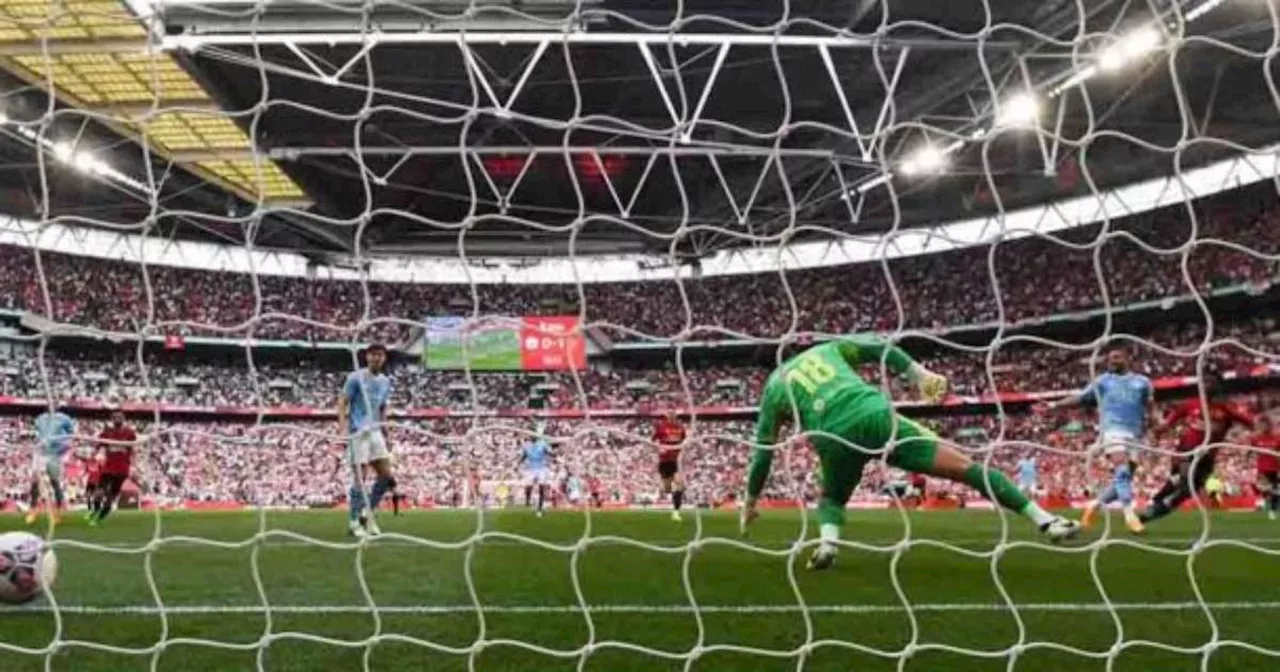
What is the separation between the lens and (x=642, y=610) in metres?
5.05

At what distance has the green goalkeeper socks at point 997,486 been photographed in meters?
5.34

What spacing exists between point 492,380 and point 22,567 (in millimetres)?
29690

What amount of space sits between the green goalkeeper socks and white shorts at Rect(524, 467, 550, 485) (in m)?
11.7

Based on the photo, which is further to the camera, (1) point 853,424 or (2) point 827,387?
(2) point 827,387

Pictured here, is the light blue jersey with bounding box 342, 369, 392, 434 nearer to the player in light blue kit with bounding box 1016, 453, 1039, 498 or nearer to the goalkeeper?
the goalkeeper

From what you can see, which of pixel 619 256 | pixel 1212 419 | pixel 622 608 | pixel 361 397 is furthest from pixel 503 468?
pixel 622 608

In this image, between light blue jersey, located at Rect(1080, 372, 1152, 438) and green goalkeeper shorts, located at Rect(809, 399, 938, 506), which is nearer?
green goalkeeper shorts, located at Rect(809, 399, 938, 506)

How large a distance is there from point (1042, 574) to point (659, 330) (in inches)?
1136

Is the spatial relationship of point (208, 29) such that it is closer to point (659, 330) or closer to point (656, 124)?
point (656, 124)

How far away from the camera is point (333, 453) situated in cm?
2294

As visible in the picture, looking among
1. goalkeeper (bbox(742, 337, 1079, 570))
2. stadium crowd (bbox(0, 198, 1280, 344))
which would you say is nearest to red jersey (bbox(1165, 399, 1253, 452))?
goalkeeper (bbox(742, 337, 1079, 570))

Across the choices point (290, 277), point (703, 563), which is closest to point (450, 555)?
point (703, 563)

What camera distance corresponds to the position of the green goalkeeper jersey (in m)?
5.49

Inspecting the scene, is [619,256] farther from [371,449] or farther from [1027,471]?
[371,449]
